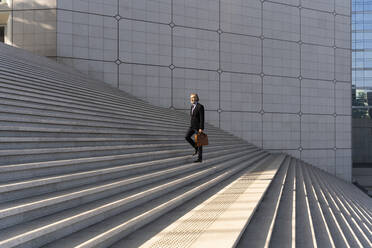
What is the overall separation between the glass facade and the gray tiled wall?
12.7 m

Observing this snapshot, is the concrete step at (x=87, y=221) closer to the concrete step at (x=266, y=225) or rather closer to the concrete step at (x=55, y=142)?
the concrete step at (x=266, y=225)

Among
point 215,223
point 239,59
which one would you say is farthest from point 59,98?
point 239,59

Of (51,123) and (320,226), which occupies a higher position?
(51,123)

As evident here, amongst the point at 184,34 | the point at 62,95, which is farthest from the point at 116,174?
the point at 184,34

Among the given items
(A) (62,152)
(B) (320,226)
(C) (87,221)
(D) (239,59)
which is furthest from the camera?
(D) (239,59)

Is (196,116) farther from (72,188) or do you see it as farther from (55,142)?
(72,188)

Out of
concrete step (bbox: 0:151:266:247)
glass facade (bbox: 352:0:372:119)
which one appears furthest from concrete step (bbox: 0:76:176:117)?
glass facade (bbox: 352:0:372:119)

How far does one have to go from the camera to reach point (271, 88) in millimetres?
11281

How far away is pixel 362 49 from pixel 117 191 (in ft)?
90.7

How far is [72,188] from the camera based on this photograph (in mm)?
2893

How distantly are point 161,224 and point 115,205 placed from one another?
0.49m

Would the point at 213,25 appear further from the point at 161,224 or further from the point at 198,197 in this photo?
A: the point at 161,224

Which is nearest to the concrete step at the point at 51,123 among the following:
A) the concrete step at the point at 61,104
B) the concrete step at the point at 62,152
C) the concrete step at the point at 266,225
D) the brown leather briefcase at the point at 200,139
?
the concrete step at the point at 61,104

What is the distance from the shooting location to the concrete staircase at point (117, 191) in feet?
7.42
